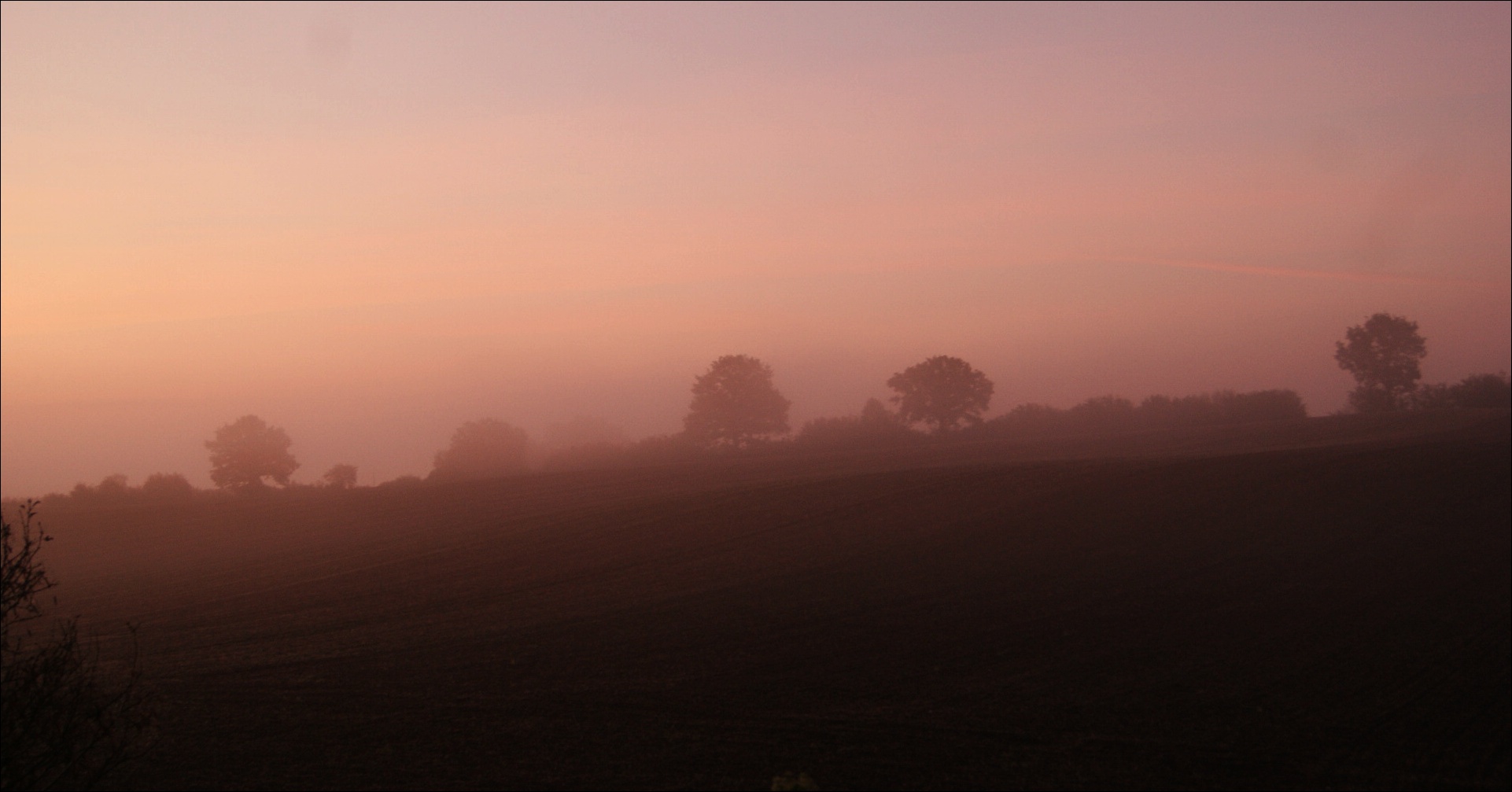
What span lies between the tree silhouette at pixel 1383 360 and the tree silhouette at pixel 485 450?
66144 mm

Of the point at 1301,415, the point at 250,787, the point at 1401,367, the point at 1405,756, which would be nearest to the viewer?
the point at 250,787

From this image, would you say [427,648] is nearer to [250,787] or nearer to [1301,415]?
[250,787]

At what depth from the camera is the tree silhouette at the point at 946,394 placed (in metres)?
71.1

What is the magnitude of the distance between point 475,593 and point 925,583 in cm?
1261

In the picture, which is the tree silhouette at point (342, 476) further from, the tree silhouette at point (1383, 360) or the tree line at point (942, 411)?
the tree silhouette at point (1383, 360)

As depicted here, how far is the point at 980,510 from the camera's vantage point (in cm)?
3372

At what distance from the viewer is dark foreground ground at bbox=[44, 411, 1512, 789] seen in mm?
15648

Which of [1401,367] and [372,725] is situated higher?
[1401,367]

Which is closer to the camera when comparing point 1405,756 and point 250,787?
point 250,787

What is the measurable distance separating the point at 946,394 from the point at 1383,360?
36808 millimetres

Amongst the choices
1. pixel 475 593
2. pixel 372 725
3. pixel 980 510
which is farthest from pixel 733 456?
pixel 372 725

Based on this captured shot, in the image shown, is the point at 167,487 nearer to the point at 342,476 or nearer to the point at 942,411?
the point at 342,476

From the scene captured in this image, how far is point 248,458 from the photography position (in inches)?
2110

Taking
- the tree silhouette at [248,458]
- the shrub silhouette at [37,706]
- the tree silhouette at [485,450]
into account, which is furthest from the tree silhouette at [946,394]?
the shrub silhouette at [37,706]
